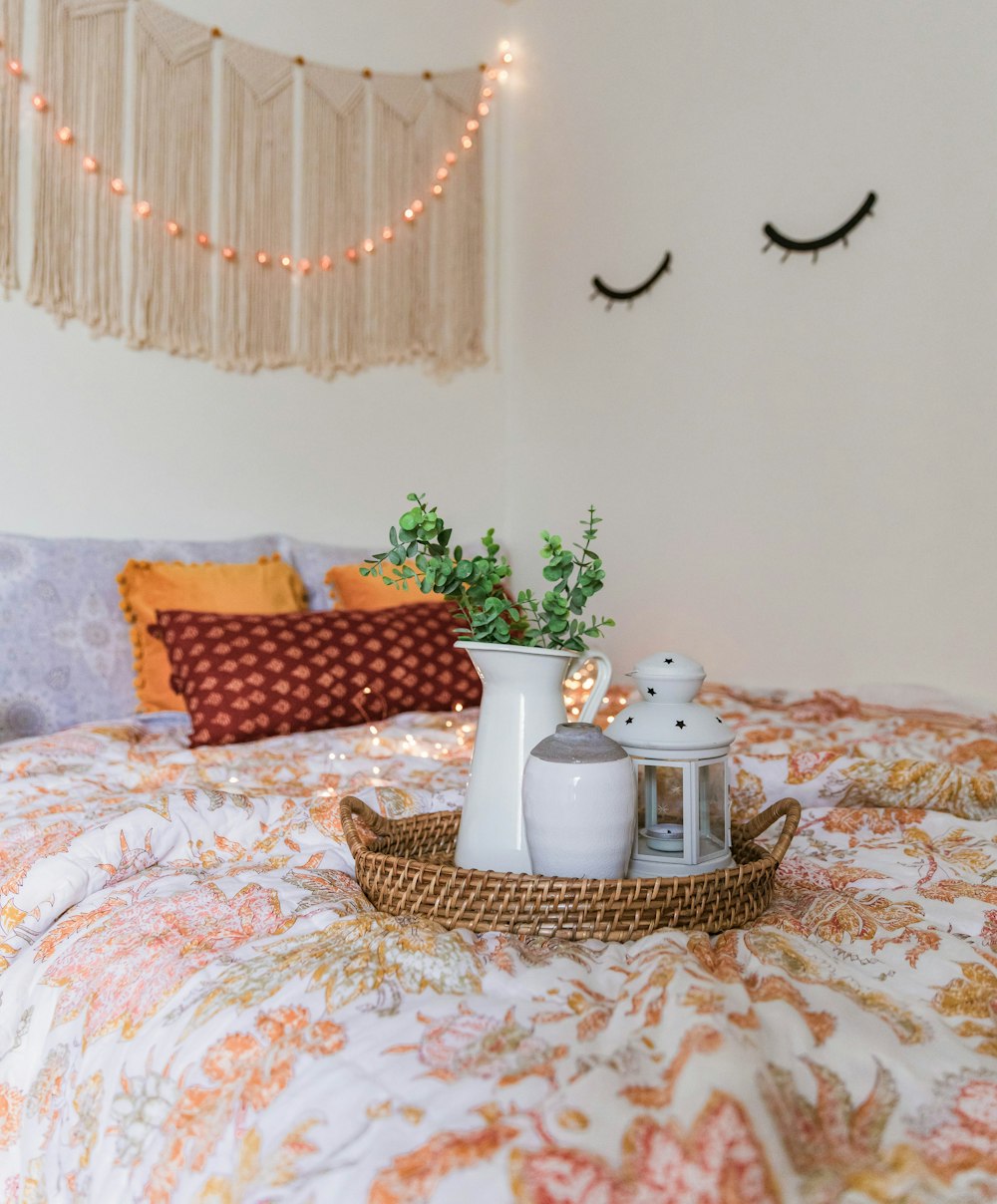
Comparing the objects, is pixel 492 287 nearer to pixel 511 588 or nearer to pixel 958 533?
pixel 511 588

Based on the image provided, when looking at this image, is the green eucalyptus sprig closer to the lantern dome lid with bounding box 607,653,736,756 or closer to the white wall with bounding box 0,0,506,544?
the lantern dome lid with bounding box 607,653,736,756

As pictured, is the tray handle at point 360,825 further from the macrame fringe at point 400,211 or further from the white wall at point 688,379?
the macrame fringe at point 400,211

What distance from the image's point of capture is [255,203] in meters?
2.75

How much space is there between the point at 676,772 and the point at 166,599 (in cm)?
154

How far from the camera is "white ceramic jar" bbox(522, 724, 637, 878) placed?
0.86 meters

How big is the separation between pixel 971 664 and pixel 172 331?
1.99 m

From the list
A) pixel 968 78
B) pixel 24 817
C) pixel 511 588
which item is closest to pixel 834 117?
pixel 968 78

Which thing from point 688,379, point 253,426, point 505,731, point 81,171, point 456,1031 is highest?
point 81,171

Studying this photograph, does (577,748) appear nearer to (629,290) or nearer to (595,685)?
(595,685)

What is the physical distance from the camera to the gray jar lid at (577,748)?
34.4 inches

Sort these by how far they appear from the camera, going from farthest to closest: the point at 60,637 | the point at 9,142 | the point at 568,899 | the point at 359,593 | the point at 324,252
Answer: the point at 324,252 → the point at 359,593 → the point at 9,142 → the point at 60,637 → the point at 568,899

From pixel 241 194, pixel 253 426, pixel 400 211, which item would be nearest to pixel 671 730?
pixel 253 426

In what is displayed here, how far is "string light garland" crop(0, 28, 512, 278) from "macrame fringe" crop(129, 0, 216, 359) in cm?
2

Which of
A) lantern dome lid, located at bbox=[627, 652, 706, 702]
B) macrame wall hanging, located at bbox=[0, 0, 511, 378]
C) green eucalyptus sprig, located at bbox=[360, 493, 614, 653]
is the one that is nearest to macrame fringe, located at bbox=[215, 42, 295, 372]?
macrame wall hanging, located at bbox=[0, 0, 511, 378]
